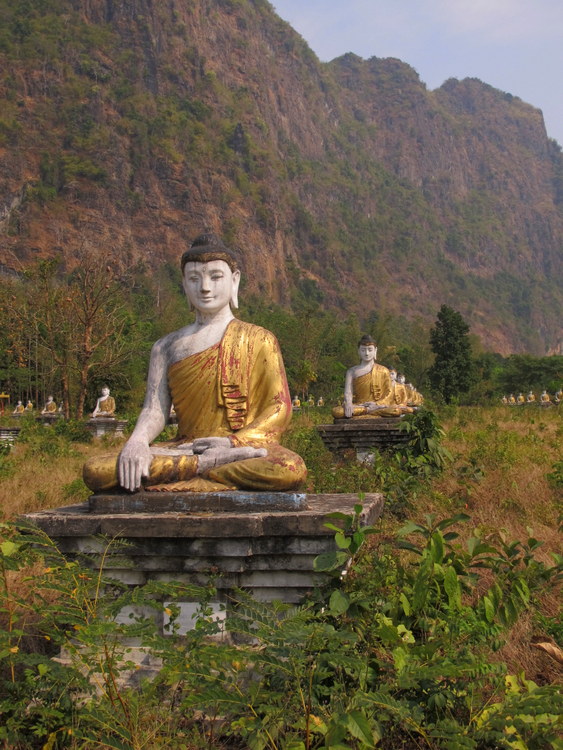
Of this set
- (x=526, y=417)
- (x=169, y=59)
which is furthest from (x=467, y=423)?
(x=169, y=59)

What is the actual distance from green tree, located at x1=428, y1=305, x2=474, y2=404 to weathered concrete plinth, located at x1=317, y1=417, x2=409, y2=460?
73.3 feet

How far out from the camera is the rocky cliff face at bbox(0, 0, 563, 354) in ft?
253

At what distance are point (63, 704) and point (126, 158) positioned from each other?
8461cm

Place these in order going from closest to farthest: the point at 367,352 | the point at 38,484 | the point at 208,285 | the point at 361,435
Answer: the point at 208,285 → the point at 38,484 → the point at 361,435 → the point at 367,352

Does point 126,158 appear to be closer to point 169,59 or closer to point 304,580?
point 169,59

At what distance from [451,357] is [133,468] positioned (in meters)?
30.9

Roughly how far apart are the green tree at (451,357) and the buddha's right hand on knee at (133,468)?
29431 millimetres

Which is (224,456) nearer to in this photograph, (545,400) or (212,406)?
(212,406)

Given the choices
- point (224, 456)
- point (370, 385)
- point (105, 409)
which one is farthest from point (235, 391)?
point (105, 409)

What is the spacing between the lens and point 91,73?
87.4m

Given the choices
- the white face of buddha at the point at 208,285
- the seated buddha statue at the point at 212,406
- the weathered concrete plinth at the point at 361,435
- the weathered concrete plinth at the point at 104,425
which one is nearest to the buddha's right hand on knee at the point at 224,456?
the seated buddha statue at the point at 212,406

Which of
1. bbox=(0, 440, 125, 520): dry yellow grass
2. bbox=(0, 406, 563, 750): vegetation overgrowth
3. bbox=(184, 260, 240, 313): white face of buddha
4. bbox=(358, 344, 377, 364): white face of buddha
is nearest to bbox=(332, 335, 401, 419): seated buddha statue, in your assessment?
bbox=(358, 344, 377, 364): white face of buddha

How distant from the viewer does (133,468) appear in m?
3.87

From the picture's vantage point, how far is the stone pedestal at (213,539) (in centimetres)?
346
